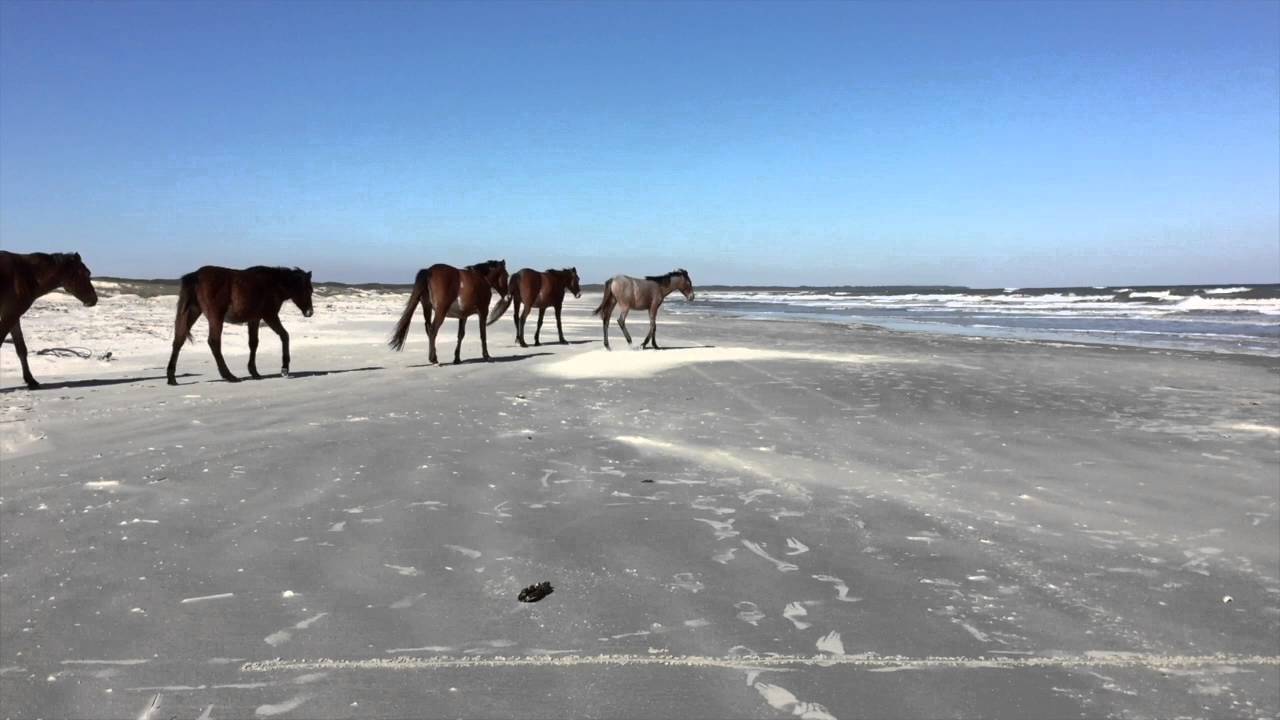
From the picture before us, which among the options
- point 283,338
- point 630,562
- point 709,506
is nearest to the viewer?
point 630,562

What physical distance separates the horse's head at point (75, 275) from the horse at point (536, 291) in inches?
319

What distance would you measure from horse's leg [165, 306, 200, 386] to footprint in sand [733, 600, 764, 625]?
32.4ft

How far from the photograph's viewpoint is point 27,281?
34.9 ft

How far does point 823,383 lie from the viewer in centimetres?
1104

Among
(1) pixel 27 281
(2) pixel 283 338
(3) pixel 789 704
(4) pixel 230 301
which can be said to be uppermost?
(1) pixel 27 281

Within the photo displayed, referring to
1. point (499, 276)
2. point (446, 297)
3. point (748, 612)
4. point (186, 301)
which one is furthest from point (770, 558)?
point (499, 276)

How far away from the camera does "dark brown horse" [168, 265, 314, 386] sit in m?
11.0

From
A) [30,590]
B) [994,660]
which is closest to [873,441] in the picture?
[994,660]

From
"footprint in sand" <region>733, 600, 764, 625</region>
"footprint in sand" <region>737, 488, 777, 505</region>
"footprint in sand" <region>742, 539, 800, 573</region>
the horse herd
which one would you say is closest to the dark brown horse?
the horse herd

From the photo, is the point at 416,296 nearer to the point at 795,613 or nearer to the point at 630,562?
the point at 630,562

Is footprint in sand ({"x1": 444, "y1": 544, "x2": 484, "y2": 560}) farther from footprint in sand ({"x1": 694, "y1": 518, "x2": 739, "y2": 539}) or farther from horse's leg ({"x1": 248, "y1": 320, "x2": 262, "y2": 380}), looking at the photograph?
horse's leg ({"x1": 248, "y1": 320, "x2": 262, "y2": 380})

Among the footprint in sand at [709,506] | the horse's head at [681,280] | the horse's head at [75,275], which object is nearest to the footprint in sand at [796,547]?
the footprint in sand at [709,506]

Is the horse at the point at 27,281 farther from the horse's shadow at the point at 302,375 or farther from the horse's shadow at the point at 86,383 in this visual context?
the horse's shadow at the point at 302,375

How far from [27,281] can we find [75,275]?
0.69m
